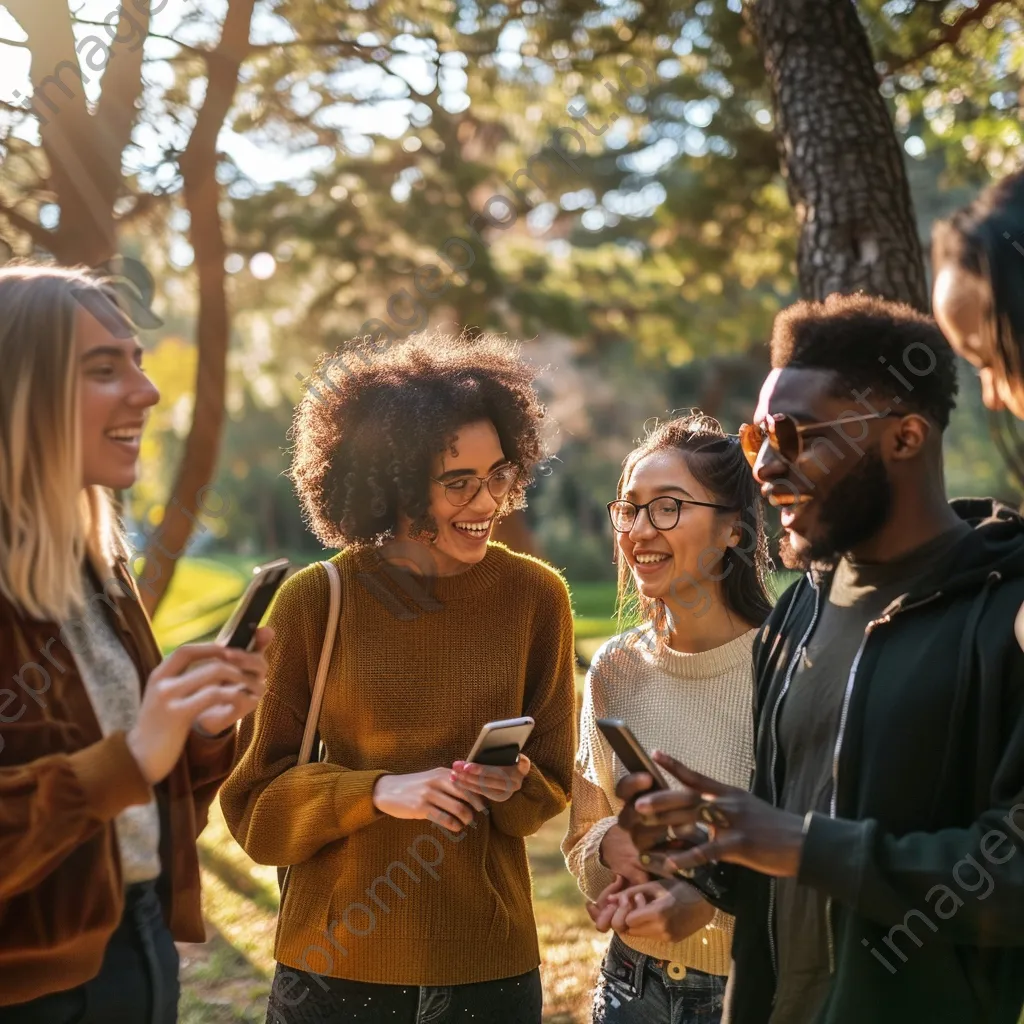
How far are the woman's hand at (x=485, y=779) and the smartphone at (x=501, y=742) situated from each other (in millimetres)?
14

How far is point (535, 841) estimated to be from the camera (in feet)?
29.5

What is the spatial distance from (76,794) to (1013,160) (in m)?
6.76

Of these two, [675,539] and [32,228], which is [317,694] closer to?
[675,539]

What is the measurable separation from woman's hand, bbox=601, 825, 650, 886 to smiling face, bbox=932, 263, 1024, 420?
1.18m

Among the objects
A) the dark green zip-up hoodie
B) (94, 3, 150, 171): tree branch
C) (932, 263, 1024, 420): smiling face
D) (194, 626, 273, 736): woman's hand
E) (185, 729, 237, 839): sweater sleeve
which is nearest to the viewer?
the dark green zip-up hoodie

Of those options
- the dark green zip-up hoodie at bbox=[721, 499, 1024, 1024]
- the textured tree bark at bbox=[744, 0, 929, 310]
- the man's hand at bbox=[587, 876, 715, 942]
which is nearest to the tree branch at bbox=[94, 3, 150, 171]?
the textured tree bark at bbox=[744, 0, 929, 310]

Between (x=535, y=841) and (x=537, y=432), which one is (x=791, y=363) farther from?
(x=535, y=841)

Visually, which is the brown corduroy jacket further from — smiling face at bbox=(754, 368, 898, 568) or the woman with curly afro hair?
smiling face at bbox=(754, 368, 898, 568)

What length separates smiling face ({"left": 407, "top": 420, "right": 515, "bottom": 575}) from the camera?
9.93ft

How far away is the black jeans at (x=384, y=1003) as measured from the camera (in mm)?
2781

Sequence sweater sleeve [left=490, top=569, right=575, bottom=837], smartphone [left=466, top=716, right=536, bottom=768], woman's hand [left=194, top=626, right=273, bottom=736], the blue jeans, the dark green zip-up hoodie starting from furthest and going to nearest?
sweater sleeve [left=490, top=569, right=575, bottom=837]
the blue jeans
smartphone [left=466, top=716, right=536, bottom=768]
woman's hand [left=194, top=626, right=273, bottom=736]
the dark green zip-up hoodie

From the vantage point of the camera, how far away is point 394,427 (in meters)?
3.15

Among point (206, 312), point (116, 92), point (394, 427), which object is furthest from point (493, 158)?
point (394, 427)

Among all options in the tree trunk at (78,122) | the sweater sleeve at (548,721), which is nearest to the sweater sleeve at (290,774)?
the sweater sleeve at (548,721)
